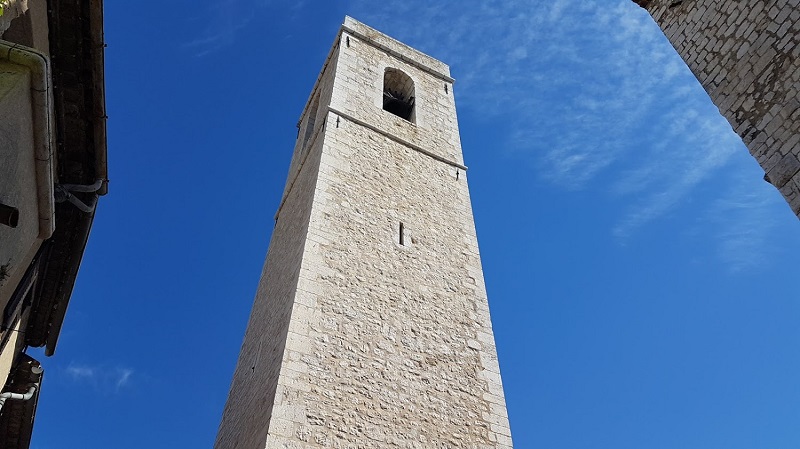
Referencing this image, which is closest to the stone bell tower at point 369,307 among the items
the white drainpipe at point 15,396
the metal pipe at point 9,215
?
the white drainpipe at point 15,396

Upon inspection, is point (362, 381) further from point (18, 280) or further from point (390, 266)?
point (18, 280)

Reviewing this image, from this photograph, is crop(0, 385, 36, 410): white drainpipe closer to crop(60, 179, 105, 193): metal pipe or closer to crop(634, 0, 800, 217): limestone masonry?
crop(60, 179, 105, 193): metal pipe

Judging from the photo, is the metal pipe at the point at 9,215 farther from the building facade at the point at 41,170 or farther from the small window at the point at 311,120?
the small window at the point at 311,120

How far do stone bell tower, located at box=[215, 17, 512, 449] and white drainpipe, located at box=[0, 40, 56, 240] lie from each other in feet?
10.2

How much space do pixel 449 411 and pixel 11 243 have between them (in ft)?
16.5

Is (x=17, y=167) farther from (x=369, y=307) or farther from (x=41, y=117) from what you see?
(x=369, y=307)

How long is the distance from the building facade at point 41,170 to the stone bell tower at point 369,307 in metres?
2.34

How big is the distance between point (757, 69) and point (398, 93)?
33.4ft

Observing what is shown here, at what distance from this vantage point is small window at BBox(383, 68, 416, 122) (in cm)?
1342

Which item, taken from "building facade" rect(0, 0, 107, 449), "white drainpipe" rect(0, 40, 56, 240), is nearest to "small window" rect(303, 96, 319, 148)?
"building facade" rect(0, 0, 107, 449)

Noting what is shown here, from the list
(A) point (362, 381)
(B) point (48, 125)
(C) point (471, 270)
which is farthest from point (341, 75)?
(B) point (48, 125)

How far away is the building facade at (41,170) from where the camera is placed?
3.31 meters

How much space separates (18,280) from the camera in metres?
4.48

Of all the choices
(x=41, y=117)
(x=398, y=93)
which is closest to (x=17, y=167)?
(x=41, y=117)
